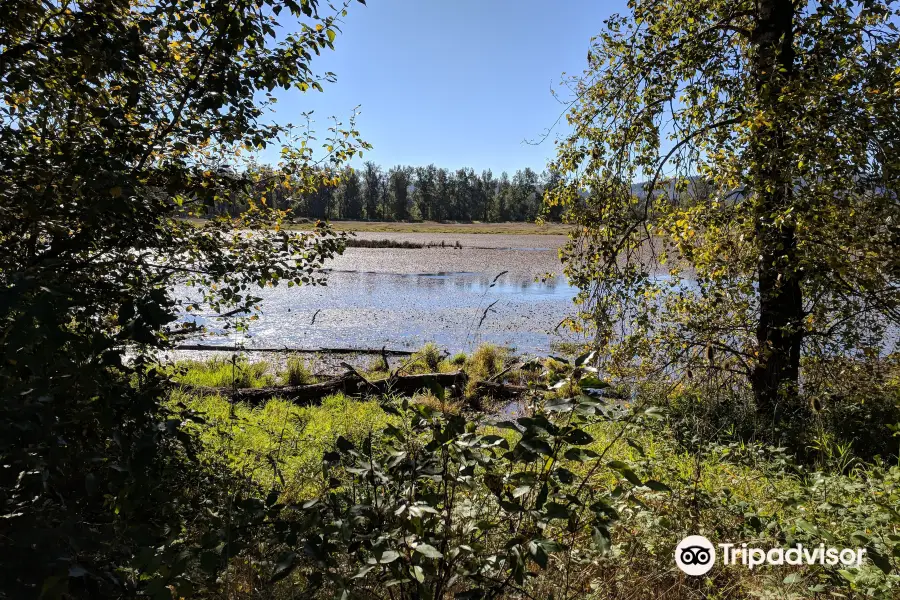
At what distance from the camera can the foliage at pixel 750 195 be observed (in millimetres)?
4883

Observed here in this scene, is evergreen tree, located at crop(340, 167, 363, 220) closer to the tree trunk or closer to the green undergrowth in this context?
the green undergrowth

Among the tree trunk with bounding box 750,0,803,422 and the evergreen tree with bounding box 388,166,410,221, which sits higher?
the evergreen tree with bounding box 388,166,410,221

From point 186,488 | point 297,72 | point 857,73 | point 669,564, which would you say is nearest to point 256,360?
point 186,488

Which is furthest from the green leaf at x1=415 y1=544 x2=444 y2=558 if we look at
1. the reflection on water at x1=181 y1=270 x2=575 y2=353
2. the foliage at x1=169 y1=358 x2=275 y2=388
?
the foliage at x1=169 y1=358 x2=275 y2=388

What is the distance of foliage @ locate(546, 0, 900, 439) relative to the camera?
488 centimetres

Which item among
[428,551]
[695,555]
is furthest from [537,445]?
[695,555]

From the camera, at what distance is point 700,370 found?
646 centimetres

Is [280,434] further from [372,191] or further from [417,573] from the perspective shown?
[372,191]

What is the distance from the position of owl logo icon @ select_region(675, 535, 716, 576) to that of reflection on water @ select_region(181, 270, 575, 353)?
6340mm

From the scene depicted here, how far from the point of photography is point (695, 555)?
2.94 m

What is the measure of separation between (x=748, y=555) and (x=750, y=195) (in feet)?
14.7

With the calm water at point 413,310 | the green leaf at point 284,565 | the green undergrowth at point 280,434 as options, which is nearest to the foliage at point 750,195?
the calm water at point 413,310

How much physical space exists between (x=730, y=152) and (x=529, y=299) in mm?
14156

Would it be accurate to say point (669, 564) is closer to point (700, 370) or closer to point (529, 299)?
point (700, 370)
